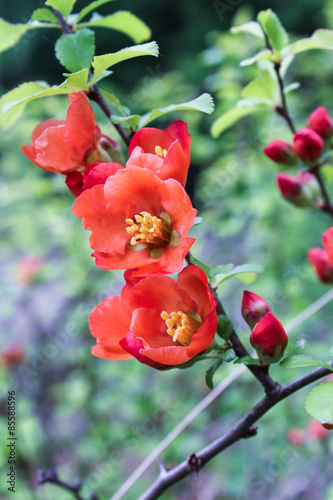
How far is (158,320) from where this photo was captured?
406 mm

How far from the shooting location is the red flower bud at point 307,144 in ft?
2.05

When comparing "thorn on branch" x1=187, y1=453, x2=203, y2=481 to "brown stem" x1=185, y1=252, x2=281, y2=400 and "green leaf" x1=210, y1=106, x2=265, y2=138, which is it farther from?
"green leaf" x1=210, y1=106, x2=265, y2=138

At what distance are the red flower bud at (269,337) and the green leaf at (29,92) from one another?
0.27 metres

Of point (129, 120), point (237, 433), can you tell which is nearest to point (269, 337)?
point (237, 433)

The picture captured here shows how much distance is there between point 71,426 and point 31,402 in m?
0.32

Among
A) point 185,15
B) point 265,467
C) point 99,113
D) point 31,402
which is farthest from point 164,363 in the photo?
point 185,15

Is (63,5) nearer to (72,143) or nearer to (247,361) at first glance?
(72,143)

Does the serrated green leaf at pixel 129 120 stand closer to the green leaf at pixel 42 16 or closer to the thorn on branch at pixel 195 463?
the green leaf at pixel 42 16

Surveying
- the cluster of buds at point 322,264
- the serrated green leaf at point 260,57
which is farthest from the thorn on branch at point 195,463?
the serrated green leaf at point 260,57

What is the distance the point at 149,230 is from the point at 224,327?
0.11 metres

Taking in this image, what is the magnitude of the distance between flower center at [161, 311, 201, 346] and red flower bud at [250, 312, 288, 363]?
0.19ft

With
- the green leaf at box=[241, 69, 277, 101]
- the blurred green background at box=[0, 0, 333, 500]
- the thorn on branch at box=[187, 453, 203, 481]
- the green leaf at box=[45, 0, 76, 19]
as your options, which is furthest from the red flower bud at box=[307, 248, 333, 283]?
the blurred green background at box=[0, 0, 333, 500]

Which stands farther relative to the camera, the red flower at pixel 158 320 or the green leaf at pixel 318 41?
the green leaf at pixel 318 41

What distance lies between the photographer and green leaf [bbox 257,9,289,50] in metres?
0.59
